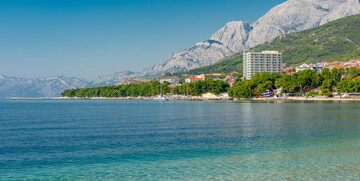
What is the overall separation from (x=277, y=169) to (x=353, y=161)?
19.6 feet

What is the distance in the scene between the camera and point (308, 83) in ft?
571

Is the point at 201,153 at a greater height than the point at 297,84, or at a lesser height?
lesser

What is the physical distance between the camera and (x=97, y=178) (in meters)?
19.8

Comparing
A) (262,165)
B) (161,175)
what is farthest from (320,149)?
(161,175)

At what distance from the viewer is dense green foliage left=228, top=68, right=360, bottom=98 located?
500 feet

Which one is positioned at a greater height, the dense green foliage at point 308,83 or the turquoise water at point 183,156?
the dense green foliage at point 308,83

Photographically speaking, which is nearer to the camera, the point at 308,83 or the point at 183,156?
the point at 183,156

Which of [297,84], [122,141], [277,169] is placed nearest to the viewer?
[277,169]

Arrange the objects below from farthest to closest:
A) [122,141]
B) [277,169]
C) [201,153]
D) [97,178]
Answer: [122,141]
[201,153]
[277,169]
[97,178]

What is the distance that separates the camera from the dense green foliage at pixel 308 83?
500 ft

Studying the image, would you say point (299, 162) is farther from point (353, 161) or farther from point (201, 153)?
point (201, 153)

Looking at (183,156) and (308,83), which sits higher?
(308,83)

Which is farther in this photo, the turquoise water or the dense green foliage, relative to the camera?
the dense green foliage

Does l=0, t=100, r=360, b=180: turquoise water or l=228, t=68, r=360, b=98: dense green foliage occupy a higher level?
l=228, t=68, r=360, b=98: dense green foliage
